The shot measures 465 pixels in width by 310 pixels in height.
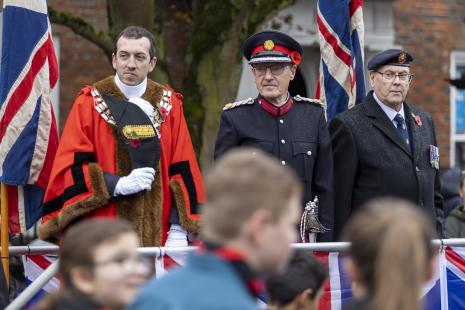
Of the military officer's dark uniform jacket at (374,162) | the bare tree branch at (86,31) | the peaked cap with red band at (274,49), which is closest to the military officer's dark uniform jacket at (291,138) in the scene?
the military officer's dark uniform jacket at (374,162)

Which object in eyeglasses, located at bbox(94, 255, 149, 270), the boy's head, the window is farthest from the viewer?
the window

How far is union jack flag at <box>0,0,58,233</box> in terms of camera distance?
6.65 m

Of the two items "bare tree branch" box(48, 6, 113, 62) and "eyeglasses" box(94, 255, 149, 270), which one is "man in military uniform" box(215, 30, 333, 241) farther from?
"bare tree branch" box(48, 6, 113, 62)

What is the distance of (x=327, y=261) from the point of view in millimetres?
5949

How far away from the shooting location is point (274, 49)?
6590 millimetres

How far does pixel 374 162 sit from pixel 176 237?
47.3 inches

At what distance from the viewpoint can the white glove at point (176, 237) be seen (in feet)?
20.3

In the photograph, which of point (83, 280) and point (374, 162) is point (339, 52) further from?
point (83, 280)

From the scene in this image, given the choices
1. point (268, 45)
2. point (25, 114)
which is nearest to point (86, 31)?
point (25, 114)

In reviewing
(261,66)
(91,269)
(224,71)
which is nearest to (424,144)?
(261,66)

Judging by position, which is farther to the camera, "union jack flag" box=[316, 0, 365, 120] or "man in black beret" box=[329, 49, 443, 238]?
"union jack flag" box=[316, 0, 365, 120]

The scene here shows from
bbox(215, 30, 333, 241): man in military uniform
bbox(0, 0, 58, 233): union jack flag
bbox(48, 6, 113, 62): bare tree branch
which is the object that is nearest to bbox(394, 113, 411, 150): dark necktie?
bbox(215, 30, 333, 241): man in military uniform

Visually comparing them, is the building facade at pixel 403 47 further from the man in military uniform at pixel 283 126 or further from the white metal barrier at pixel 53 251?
the white metal barrier at pixel 53 251

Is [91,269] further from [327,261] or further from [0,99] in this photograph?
[0,99]
